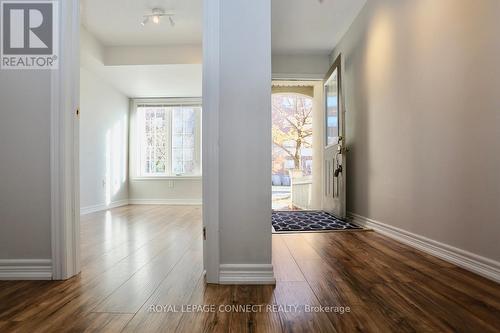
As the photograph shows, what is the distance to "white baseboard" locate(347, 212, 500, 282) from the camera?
5.68 ft

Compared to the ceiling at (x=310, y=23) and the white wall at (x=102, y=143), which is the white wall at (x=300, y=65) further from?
the white wall at (x=102, y=143)

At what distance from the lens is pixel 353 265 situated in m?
1.96

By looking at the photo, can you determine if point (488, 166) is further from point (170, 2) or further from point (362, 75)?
point (170, 2)

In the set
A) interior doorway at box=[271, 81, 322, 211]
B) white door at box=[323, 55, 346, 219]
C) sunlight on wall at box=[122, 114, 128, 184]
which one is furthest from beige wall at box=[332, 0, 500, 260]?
interior doorway at box=[271, 81, 322, 211]

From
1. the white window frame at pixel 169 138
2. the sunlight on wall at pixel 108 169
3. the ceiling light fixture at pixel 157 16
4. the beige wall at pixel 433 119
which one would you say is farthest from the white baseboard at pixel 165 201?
the beige wall at pixel 433 119

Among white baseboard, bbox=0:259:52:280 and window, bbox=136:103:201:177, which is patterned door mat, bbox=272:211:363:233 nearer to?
white baseboard, bbox=0:259:52:280

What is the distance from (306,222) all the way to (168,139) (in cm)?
416

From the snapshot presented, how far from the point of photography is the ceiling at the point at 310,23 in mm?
3713

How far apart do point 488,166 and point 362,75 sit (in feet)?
7.25

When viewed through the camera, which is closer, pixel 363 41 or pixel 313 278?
pixel 313 278

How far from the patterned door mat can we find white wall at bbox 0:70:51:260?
2074mm

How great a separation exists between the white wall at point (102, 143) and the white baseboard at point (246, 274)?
4.02 metres

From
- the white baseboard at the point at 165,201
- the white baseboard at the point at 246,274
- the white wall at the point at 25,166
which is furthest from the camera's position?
the white baseboard at the point at 165,201

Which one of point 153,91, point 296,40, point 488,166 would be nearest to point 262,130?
point 488,166
